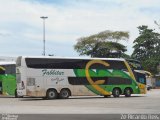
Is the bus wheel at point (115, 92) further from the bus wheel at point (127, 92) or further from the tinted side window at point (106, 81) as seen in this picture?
the bus wheel at point (127, 92)

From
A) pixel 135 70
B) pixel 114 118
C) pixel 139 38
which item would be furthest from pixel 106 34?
pixel 114 118

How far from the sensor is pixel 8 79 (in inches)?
1641

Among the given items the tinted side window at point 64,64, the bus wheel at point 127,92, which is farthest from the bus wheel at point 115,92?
the tinted side window at point 64,64

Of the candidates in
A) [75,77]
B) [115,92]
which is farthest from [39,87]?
[115,92]

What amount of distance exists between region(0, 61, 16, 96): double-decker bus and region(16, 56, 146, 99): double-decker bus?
505cm

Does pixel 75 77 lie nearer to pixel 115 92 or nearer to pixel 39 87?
pixel 39 87

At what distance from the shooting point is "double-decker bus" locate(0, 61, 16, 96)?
135 ft

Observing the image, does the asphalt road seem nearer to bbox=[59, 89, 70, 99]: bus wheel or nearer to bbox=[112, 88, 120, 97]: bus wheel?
bbox=[59, 89, 70, 99]: bus wheel

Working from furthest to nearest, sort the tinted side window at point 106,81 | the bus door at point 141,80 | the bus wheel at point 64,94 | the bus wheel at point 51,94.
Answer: the bus door at point 141,80 → the tinted side window at point 106,81 → the bus wheel at point 64,94 → the bus wheel at point 51,94

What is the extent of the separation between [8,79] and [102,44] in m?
51.8

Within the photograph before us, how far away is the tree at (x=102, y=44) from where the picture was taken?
9119 centimetres

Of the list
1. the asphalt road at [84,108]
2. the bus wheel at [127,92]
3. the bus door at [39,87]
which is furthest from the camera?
the bus wheel at [127,92]

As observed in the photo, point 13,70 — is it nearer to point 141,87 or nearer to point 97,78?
point 97,78

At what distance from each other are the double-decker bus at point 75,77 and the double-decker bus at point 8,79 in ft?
16.6
